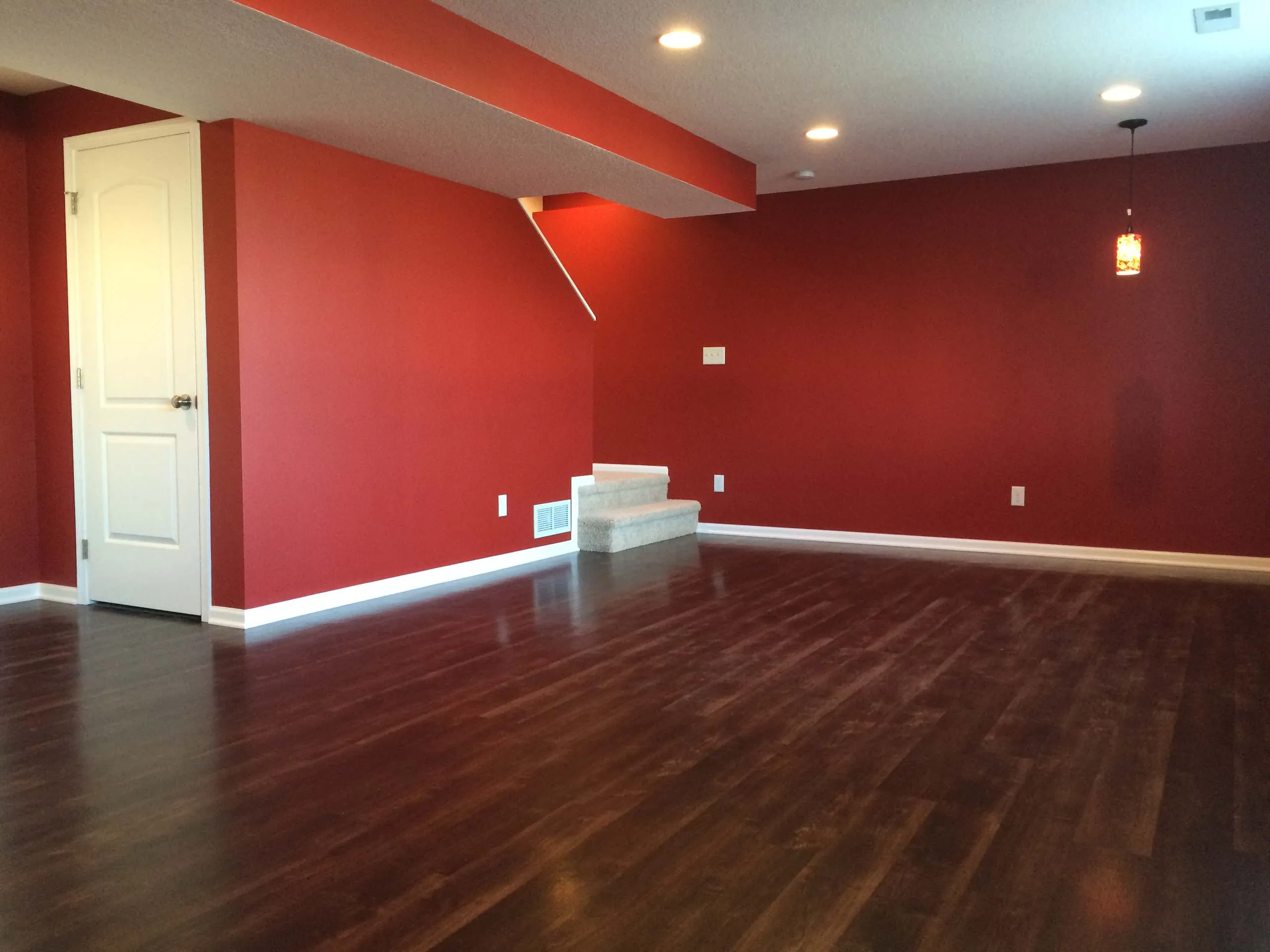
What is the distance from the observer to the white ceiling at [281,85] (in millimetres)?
2795

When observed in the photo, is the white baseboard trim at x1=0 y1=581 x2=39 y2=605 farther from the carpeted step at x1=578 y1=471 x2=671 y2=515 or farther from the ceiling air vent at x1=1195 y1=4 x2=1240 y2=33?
the ceiling air vent at x1=1195 y1=4 x2=1240 y2=33

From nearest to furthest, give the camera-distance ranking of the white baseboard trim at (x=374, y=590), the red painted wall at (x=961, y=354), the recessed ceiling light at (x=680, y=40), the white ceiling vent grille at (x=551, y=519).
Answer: the recessed ceiling light at (x=680, y=40) → the white baseboard trim at (x=374, y=590) → the red painted wall at (x=961, y=354) → the white ceiling vent grille at (x=551, y=519)

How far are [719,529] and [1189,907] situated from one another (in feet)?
17.6

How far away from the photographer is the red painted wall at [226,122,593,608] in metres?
4.10

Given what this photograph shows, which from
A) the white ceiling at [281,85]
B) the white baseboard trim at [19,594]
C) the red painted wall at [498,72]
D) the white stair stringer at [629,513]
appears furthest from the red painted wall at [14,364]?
the white stair stringer at [629,513]

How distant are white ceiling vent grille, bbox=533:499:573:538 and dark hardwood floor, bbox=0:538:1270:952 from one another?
163 centimetres

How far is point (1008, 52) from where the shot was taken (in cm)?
393

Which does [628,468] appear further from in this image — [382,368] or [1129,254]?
[1129,254]

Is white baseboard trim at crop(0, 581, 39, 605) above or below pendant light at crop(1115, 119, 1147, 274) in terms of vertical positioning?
below

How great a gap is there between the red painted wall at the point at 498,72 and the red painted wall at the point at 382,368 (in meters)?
1.02

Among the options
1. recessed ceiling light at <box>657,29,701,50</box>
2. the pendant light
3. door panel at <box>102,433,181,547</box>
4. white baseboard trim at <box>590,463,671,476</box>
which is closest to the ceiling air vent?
the pendant light

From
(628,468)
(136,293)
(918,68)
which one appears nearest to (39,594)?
(136,293)

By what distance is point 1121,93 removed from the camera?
176 inches

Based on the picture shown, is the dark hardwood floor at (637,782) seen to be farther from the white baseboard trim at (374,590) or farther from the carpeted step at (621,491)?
the carpeted step at (621,491)
